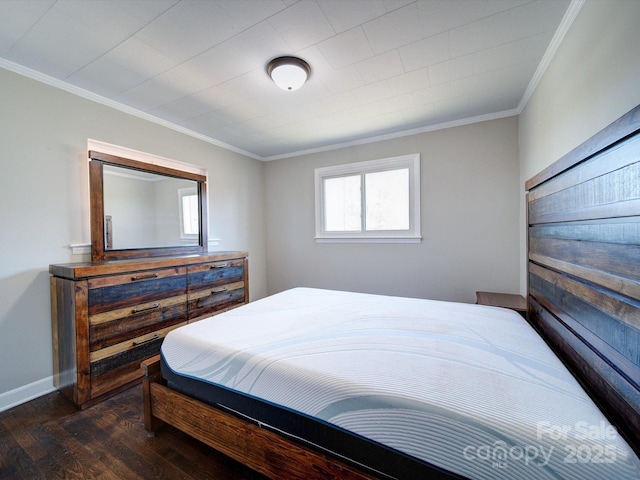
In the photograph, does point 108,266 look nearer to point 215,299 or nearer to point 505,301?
point 215,299

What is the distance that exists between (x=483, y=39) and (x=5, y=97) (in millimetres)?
3385

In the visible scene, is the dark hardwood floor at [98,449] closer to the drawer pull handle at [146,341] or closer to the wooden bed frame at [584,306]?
the wooden bed frame at [584,306]

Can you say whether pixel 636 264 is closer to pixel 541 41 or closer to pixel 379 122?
pixel 541 41

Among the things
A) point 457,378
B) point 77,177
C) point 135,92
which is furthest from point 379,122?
point 77,177

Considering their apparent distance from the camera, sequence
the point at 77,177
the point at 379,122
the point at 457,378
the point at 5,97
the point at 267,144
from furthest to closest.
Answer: the point at 267,144
the point at 379,122
the point at 77,177
the point at 5,97
the point at 457,378

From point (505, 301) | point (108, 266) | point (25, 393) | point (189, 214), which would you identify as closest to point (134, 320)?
point (108, 266)

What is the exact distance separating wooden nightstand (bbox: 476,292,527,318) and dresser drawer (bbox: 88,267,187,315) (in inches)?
114

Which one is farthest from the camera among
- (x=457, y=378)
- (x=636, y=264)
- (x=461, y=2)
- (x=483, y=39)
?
(x=483, y=39)

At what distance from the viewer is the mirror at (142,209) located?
221 cm

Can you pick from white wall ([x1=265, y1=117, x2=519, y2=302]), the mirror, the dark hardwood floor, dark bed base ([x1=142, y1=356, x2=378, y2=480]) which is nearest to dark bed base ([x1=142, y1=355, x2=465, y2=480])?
dark bed base ([x1=142, y1=356, x2=378, y2=480])

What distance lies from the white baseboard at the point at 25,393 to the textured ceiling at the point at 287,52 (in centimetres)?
237

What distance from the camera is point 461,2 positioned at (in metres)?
1.41

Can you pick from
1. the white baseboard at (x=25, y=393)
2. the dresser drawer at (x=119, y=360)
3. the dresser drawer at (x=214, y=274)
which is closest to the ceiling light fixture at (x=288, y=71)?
the dresser drawer at (x=214, y=274)

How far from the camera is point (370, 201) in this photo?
3525mm
